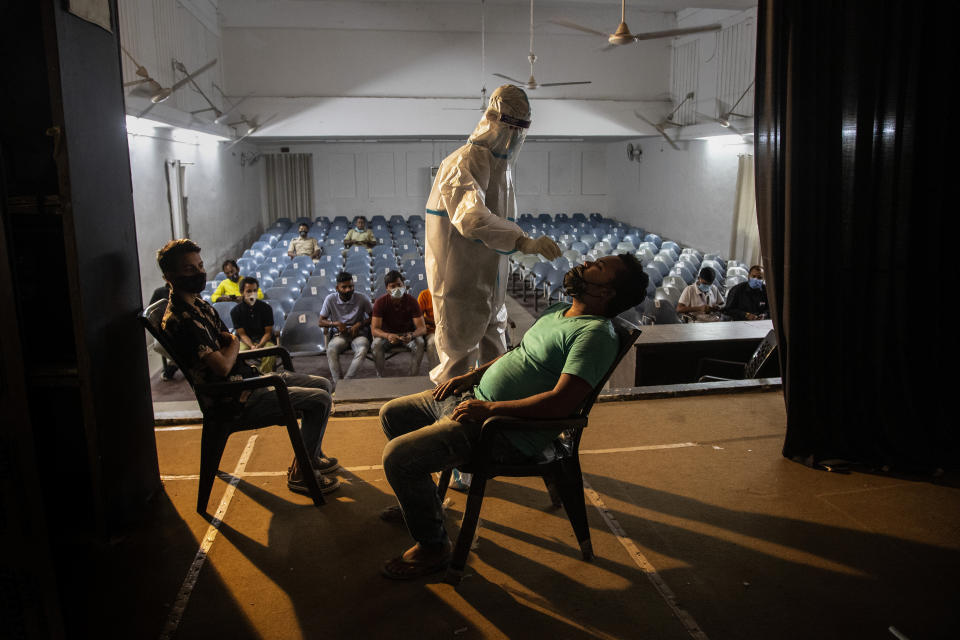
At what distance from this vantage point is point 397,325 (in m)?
5.88

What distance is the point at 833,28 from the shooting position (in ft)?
8.65

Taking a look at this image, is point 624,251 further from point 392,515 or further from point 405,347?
point 392,515

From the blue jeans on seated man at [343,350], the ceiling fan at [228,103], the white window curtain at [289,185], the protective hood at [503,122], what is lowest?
the blue jeans on seated man at [343,350]

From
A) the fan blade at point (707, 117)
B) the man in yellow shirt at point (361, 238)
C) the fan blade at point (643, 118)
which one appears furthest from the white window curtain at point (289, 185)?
the fan blade at point (707, 117)

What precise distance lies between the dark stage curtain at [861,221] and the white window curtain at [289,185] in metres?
15.5

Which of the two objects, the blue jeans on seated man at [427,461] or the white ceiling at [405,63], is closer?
the blue jeans on seated man at [427,461]

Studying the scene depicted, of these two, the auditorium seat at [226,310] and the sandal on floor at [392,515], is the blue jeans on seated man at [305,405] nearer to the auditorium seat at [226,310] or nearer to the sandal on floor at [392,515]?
the sandal on floor at [392,515]

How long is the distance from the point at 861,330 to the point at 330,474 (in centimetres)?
224

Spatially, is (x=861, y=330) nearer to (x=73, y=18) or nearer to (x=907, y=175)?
(x=907, y=175)

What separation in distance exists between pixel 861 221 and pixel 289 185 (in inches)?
628

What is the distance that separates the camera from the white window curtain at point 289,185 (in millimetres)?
17000

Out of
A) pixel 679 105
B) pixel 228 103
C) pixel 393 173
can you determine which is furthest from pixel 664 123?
pixel 228 103

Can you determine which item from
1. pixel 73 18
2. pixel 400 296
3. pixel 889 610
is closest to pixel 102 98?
pixel 73 18

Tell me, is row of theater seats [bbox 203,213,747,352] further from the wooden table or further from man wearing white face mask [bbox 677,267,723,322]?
the wooden table
